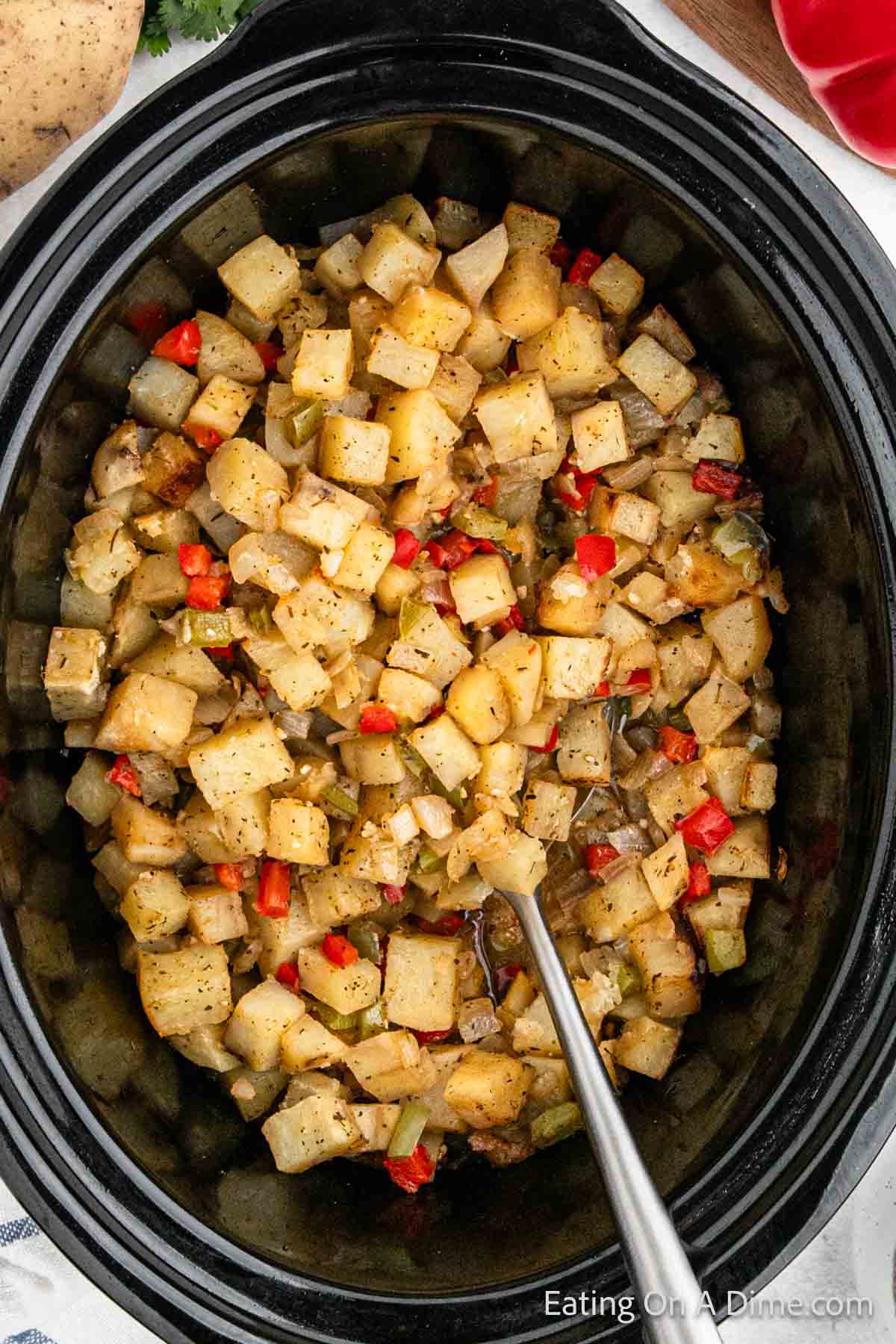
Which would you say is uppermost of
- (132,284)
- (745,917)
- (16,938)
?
(132,284)

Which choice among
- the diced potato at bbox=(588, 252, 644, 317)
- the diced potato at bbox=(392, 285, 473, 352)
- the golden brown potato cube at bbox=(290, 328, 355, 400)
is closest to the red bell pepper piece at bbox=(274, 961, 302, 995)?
the golden brown potato cube at bbox=(290, 328, 355, 400)

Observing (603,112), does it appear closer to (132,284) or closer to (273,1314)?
(132,284)

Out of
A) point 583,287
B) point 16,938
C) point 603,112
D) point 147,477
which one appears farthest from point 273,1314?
point 603,112

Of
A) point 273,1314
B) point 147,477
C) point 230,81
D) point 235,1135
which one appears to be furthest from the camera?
point 235,1135

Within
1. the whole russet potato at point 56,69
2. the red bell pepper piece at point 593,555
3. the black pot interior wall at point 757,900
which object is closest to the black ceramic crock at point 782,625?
the black pot interior wall at point 757,900

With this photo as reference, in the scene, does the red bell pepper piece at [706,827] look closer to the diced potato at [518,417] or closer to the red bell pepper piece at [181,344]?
the diced potato at [518,417]

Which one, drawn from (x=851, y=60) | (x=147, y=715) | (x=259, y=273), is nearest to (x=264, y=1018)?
(x=147, y=715)
